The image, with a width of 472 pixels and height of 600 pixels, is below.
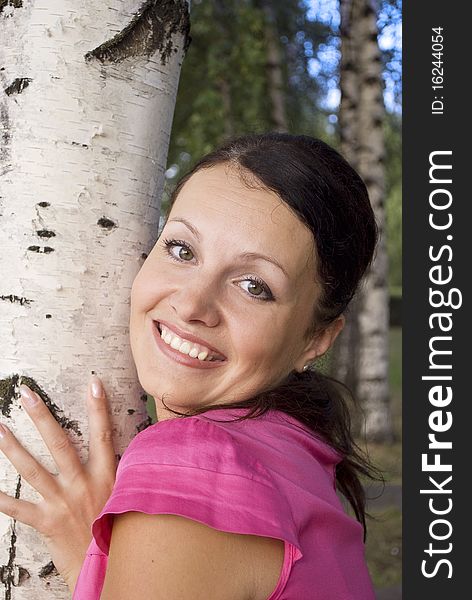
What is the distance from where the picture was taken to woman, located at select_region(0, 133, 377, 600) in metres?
1.37

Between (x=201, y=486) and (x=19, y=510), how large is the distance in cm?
53

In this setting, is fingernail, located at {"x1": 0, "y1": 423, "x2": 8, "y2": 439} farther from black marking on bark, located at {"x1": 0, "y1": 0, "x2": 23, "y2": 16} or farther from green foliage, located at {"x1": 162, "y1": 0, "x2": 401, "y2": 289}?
green foliage, located at {"x1": 162, "y1": 0, "x2": 401, "y2": 289}

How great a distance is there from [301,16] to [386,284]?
5.27m

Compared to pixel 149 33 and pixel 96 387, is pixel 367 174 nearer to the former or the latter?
pixel 149 33

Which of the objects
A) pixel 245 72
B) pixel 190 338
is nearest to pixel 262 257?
pixel 190 338

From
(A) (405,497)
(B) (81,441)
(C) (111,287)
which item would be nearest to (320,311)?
(C) (111,287)

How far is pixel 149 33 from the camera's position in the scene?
5.97 feet

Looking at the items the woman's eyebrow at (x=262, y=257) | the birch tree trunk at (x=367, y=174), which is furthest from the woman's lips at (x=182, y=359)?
the birch tree trunk at (x=367, y=174)

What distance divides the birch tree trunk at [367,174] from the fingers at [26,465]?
6.53m

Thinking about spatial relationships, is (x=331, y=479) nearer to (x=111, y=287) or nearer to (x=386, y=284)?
(x=111, y=287)

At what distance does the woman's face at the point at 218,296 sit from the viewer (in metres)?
1.75

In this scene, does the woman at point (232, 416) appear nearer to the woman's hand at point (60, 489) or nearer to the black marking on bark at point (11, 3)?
the woman's hand at point (60, 489)

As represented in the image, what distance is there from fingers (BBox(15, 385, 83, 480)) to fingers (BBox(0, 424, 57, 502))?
4cm

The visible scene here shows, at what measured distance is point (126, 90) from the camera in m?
1.80
